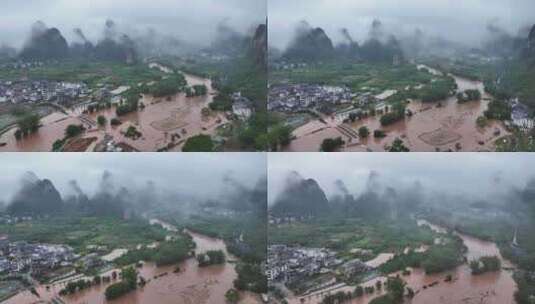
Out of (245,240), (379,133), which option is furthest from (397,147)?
(245,240)

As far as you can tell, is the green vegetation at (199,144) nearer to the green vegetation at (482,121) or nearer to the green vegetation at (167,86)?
the green vegetation at (167,86)

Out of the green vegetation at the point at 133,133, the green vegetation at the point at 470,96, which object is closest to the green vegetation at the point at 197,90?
the green vegetation at the point at 133,133

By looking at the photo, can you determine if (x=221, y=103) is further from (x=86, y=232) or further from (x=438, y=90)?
(x=438, y=90)

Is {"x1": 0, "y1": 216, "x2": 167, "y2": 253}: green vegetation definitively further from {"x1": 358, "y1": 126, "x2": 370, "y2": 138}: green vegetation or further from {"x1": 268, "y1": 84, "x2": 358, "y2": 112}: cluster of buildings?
{"x1": 358, "y1": 126, "x2": 370, "y2": 138}: green vegetation

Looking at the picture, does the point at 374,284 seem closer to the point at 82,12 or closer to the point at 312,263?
the point at 312,263

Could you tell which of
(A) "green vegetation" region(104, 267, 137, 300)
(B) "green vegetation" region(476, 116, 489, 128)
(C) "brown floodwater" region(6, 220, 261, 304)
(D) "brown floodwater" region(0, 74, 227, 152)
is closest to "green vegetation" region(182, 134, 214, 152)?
(D) "brown floodwater" region(0, 74, 227, 152)

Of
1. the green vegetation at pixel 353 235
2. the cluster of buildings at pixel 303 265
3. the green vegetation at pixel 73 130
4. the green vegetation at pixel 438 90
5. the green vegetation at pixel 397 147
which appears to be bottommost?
the cluster of buildings at pixel 303 265

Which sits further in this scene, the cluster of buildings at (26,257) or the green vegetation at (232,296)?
the green vegetation at (232,296)
